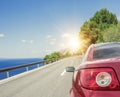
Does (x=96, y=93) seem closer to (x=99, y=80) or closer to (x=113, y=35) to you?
(x=99, y=80)

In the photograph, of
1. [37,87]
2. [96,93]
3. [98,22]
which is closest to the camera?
[96,93]

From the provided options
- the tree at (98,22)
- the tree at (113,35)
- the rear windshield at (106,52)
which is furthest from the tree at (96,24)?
the rear windshield at (106,52)

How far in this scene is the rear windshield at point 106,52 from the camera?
549 cm

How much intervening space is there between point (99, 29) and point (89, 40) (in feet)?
17.5

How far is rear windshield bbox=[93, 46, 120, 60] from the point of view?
5.49m

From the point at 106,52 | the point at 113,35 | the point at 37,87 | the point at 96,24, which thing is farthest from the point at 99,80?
the point at 96,24

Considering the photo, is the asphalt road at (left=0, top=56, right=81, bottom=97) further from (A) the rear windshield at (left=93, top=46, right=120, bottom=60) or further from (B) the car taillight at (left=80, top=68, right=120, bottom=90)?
(B) the car taillight at (left=80, top=68, right=120, bottom=90)

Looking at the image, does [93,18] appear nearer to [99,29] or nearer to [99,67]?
[99,29]

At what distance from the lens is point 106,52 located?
224 inches

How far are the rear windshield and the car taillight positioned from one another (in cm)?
175

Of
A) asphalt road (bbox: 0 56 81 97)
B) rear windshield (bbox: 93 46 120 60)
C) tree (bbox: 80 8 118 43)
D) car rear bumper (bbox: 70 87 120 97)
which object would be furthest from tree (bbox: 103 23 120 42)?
car rear bumper (bbox: 70 87 120 97)

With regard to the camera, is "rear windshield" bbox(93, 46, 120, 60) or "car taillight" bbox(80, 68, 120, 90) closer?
"car taillight" bbox(80, 68, 120, 90)

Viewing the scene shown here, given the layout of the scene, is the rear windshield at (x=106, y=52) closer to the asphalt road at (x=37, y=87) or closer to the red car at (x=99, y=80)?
the red car at (x=99, y=80)

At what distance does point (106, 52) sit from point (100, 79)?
2.15 meters
